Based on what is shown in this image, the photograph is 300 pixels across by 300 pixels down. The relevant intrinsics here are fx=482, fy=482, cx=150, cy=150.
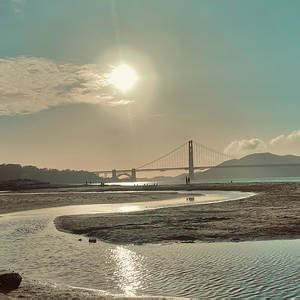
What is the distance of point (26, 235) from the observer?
29.0 metres

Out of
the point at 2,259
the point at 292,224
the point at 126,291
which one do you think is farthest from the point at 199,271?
the point at 292,224

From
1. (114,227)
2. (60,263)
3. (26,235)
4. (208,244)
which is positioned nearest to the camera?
(60,263)

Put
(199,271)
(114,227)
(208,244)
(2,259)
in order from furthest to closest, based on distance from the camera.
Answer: (114,227) → (208,244) → (2,259) → (199,271)

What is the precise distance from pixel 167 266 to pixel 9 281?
18.7 feet

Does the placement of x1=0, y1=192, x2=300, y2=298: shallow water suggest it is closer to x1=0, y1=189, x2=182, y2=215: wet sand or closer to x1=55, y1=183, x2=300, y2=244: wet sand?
x1=55, y1=183, x2=300, y2=244: wet sand

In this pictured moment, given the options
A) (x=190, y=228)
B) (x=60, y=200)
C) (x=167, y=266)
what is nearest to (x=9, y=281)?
(x=167, y=266)

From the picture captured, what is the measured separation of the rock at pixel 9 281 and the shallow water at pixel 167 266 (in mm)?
1498

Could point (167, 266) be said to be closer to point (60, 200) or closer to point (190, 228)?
point (190, 228)

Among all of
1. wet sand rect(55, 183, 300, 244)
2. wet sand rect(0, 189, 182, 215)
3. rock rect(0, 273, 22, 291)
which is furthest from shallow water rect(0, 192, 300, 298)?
wet sand rect(0, 189, 182, 215)

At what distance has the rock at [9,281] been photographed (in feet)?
47.8

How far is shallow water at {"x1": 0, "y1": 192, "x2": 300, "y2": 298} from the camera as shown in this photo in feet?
46.2

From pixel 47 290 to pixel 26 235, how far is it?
15278 millimetres

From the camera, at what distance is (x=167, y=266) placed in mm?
17578

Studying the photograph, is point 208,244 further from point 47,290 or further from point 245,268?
point 47,290
